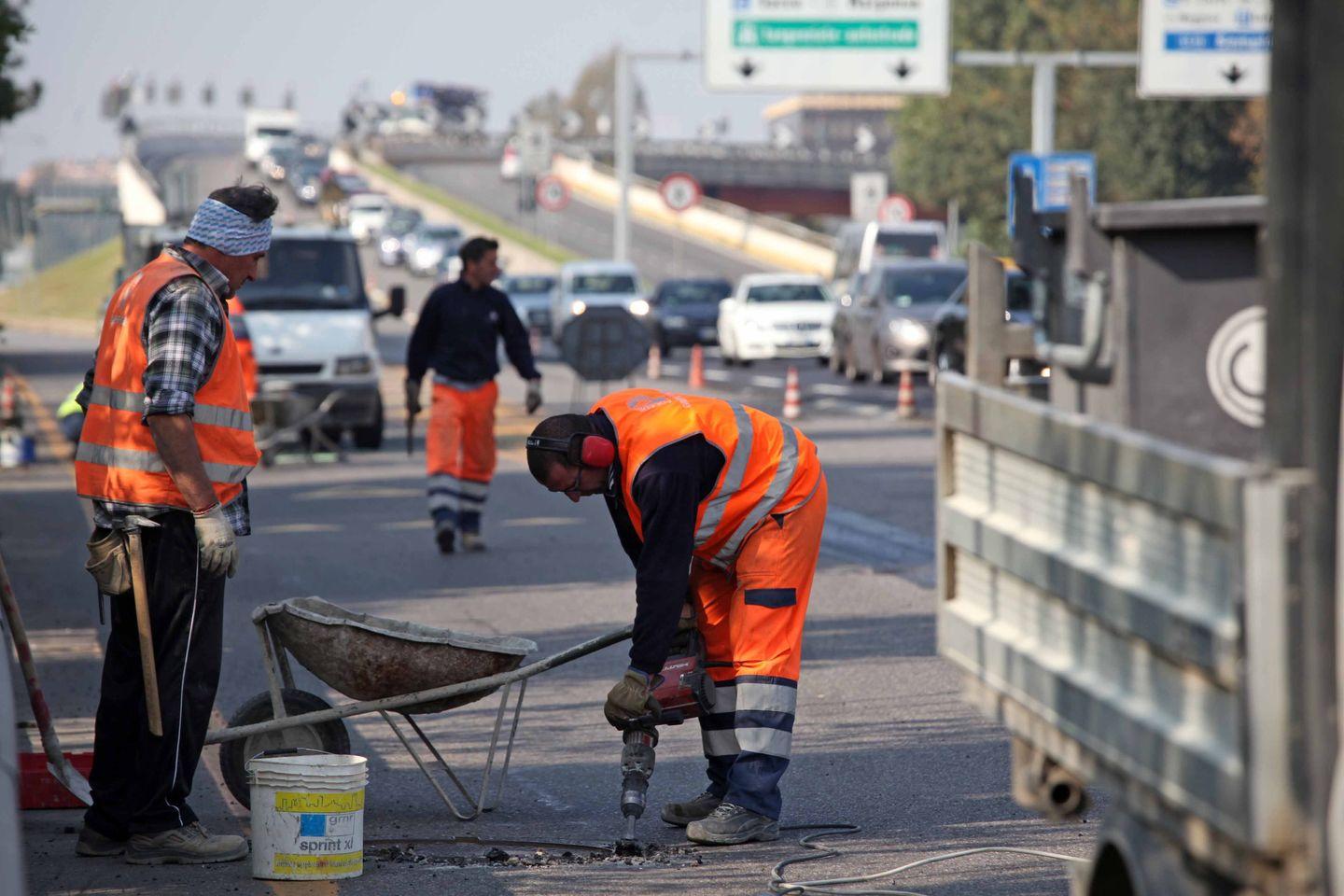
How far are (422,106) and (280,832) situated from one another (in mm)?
113296

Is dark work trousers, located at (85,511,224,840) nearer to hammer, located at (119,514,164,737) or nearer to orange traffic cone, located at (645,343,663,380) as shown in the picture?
hammer, located at (119,514,164,737)

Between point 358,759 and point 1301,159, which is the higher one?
point 1301,159

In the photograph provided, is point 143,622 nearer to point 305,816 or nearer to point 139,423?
point 139,423

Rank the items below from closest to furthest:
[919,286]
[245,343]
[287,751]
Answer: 1. [287,751]
2. [245,343]
3. [919,286]

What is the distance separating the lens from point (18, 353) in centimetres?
4759

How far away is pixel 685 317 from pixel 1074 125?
86.8 feet

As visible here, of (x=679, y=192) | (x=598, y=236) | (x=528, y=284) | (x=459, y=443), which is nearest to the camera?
(x=459, y=443)

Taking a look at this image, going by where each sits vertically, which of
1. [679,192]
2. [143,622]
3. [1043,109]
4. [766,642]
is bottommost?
[766,642]

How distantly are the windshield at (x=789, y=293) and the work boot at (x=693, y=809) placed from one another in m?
28.4

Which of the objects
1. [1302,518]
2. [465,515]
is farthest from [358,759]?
[465,515]

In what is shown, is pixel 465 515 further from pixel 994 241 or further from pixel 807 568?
pixel 994 241

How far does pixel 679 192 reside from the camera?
141 ft

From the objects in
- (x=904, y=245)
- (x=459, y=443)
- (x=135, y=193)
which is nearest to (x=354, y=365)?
(x=459, y=443)

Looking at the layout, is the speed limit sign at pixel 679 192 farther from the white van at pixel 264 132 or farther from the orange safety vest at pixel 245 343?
the white van at pixel 264 132
